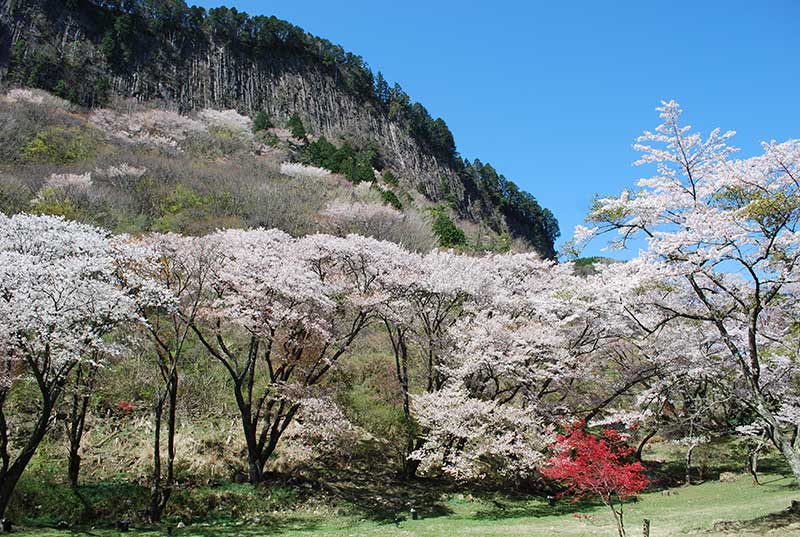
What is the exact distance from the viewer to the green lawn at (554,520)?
11719 mm

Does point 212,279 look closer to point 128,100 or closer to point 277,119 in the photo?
point 128,100

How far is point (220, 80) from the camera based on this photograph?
68.6 metres

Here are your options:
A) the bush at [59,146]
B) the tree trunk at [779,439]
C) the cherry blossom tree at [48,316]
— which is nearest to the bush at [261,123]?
the bush at [59,146]

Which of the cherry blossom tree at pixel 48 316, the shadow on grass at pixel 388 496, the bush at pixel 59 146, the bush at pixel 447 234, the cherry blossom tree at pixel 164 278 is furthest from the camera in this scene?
the bush at pixel 447 234

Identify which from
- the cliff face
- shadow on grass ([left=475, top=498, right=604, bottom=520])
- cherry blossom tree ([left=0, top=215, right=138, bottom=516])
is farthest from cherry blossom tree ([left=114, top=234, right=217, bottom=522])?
the cliff face

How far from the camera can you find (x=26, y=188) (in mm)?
28125

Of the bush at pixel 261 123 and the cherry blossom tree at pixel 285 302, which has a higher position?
the bush at pixel 261 123

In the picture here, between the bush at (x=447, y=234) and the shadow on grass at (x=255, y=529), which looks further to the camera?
the bush at (x=447, y=234)

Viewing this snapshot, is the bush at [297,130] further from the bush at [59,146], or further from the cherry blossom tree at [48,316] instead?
the cherry blossom tree at [48,316]

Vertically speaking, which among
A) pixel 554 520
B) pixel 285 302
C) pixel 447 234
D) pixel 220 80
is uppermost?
pixel 220 80

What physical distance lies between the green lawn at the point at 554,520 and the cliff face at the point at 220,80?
54.4 metres

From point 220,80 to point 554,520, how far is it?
68795 mm

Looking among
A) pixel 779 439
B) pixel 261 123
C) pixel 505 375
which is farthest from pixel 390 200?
pixel 779 439

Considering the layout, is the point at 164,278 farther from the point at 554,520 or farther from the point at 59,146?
the point at 59,146
